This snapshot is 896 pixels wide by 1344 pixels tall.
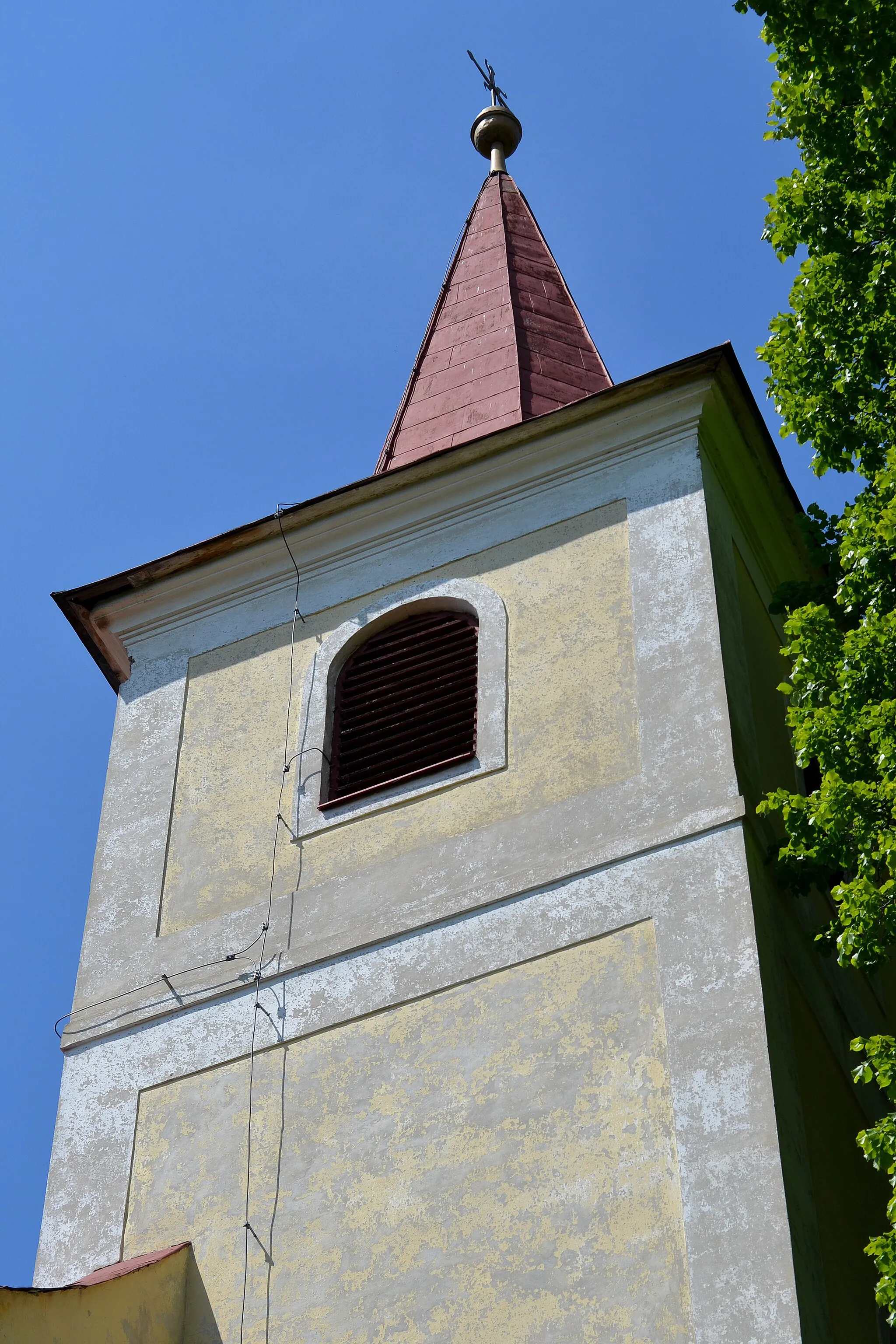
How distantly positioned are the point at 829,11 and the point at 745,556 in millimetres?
4262

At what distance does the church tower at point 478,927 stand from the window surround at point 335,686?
25mm

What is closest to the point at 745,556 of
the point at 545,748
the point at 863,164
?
the point at 545,748

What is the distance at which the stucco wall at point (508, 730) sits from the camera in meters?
12.4

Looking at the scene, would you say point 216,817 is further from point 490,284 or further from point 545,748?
point 490,284

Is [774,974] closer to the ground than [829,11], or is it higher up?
closer to the ground

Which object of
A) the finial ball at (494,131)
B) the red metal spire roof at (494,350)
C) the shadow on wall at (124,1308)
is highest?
the finial ball at (494,131)

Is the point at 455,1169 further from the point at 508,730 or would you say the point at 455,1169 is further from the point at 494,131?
the point at 494,131

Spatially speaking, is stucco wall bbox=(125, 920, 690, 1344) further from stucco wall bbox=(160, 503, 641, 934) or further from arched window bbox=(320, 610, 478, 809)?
arched window bbox=(320, 610, 478, 809)

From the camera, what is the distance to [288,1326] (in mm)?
10516

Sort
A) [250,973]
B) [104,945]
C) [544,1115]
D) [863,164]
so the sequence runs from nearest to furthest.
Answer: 1. [544,1115]
2. [863,164]
3. [250,973]
4. [104,945]

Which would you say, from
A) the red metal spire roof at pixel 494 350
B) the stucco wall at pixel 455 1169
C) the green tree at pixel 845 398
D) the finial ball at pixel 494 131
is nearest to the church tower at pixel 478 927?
the stucco wall at pixel 455 1169

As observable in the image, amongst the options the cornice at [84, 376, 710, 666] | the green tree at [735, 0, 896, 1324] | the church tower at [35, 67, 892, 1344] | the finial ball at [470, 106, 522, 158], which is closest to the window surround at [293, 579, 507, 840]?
the church tower at [35, 67, 892, 1344]

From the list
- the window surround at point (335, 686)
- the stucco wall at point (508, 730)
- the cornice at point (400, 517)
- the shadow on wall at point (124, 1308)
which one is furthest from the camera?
the cornice at point (400, 517)

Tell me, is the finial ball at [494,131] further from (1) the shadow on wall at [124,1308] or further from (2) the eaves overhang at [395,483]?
(1) the shadow on wall at [124,1308]
